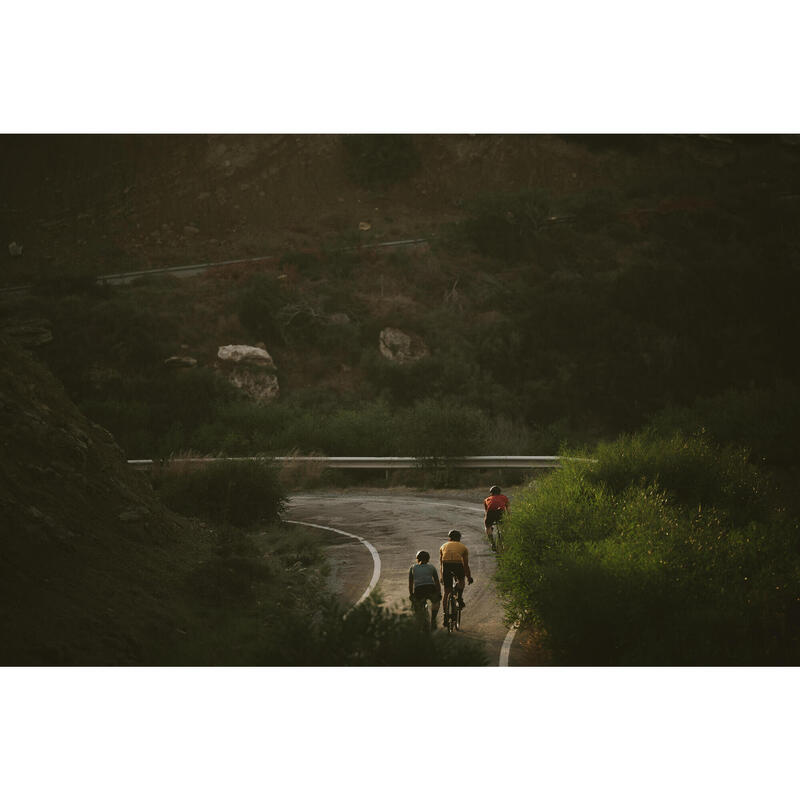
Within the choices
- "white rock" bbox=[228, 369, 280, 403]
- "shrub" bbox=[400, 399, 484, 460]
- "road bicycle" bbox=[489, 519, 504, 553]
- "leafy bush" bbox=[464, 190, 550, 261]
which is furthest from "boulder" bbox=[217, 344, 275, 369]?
"road bicycle" bbox=[489, 519, 504, 553]

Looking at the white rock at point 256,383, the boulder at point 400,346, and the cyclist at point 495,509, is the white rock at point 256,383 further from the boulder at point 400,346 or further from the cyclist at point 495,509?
the cyclist at point 495,509

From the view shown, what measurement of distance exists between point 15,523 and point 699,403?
21.4 m

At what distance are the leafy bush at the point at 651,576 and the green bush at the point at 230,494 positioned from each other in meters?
6.77

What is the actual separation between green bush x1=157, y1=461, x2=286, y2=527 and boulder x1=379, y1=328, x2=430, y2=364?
16.1m

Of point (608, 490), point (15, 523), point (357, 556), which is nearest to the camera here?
point (15, 523)

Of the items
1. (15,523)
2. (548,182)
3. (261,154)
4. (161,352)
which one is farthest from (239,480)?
(548,182)

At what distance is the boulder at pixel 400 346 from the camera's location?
33.5 meters

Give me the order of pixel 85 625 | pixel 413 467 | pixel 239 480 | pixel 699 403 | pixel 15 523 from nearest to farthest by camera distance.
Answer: pixel 85 625, pixel 15 523, pixel 239 480, pixel 413 467, pixel 699 403

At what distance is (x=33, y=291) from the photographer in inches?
1240

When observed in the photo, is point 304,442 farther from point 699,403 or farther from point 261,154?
point 261,154

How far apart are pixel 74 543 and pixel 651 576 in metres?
8.40

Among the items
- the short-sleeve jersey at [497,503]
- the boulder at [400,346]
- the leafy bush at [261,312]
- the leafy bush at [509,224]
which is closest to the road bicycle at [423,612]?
the short-sleeve jersey at [497,503]

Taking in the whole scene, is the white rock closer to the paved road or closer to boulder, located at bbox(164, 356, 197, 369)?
boulder, located at bbox(164, 356, 197, 369)

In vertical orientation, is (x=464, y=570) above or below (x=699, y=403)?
A: below
